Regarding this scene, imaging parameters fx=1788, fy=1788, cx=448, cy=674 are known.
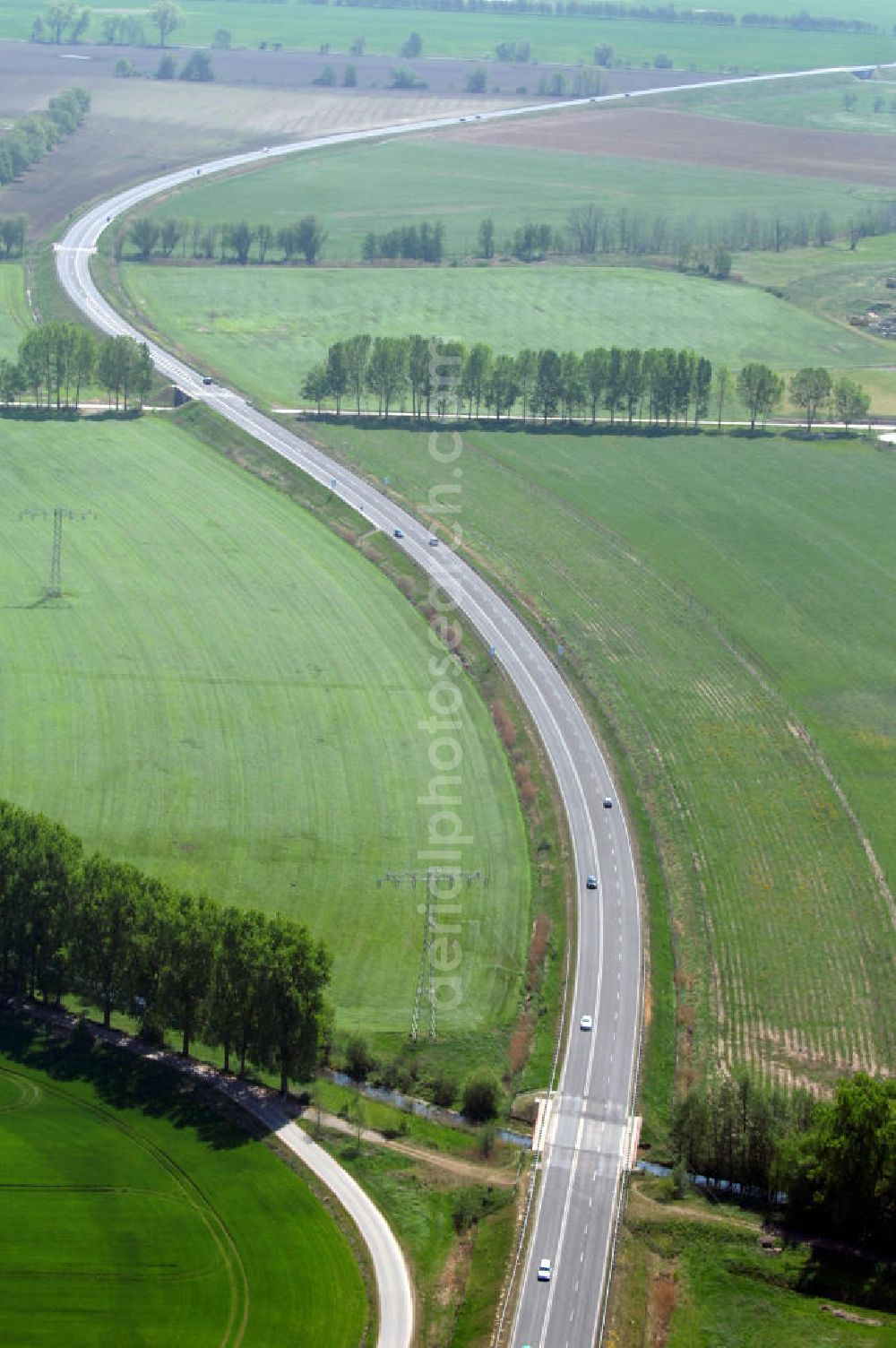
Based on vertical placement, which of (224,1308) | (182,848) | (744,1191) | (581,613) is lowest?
(224,1308)

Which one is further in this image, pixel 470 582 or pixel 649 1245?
pixel 470 582

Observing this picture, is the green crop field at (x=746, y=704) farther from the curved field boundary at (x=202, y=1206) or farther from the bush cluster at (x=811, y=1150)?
the curved field boundary at (x=202, y=1206)

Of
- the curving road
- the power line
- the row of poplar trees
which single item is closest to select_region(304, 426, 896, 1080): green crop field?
the curving road

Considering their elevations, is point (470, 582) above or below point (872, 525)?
below

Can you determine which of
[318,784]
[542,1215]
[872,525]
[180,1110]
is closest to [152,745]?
[318,784]

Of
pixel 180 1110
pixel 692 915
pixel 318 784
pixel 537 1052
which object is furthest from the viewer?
pixel 318 784

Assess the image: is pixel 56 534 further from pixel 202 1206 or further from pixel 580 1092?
pixel 202 1206

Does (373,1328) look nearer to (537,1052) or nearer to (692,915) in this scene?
(537,1052)
